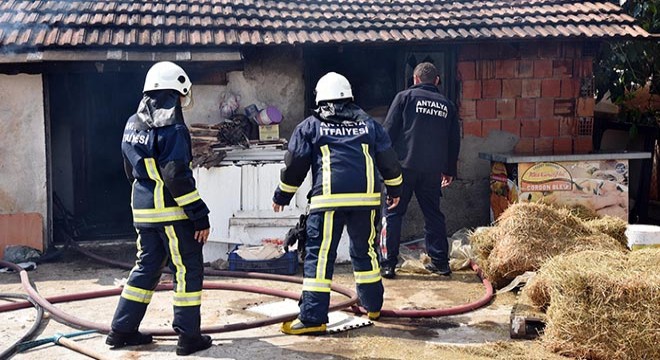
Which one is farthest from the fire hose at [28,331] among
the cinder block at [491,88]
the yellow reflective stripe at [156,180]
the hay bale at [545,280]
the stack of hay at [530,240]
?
the cinder block at [491,88]

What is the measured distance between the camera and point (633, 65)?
1186 centimetres

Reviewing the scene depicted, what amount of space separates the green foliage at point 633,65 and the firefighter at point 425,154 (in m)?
4.47

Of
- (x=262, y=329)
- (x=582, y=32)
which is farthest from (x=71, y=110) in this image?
(x=582, y=32)

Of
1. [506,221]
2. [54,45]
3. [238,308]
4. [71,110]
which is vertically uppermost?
[54,45]

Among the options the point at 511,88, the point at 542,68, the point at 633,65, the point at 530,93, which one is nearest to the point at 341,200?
the point at 511,88

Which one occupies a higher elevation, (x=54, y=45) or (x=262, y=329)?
(x=54, y=45)

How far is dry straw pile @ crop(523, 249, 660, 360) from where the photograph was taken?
5.15 m

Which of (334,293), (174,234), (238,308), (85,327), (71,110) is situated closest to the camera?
(174,234)

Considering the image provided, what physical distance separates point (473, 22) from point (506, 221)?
341cm

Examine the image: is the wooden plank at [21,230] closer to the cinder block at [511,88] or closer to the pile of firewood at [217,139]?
the pile of firewood at [217,139]

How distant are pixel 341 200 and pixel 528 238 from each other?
7.63 ft

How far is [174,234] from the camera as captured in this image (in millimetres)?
5535

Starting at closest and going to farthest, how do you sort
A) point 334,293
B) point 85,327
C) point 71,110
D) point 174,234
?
point 174,234 < point 85,327 < point 334,293 < point 71,110

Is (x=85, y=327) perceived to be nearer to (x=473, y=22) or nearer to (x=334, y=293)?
(x=334, y=293)
